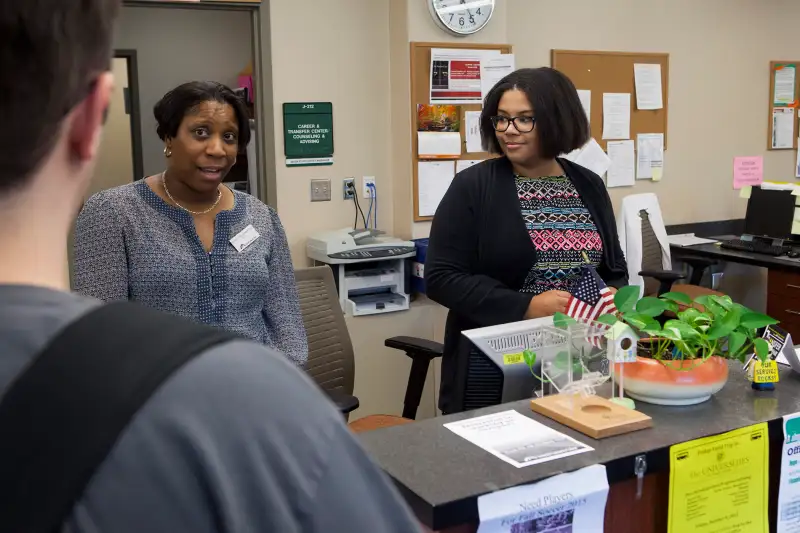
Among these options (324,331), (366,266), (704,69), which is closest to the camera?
(324,331)

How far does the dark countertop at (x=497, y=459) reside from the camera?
123cm

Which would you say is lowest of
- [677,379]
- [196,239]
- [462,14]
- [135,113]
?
[677,379]

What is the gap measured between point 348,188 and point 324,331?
1303 millimetres

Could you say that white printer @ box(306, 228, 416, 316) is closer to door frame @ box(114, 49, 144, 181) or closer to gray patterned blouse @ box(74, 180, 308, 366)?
gray patterned blouse @ box(74, 180, 308, 366)

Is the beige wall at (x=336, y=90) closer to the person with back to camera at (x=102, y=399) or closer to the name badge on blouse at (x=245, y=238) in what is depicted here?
the name badge on blouse at (x=245, y=238)

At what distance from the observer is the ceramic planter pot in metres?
1.59

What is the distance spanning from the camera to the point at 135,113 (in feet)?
17.4

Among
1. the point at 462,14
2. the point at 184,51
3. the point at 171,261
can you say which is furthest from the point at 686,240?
the point at 171,261

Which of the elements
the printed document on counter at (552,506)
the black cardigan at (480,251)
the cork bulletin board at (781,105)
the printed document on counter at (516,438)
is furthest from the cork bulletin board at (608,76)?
the printed document on counter at (552,506)

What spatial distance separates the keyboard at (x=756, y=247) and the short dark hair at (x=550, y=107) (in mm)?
2271

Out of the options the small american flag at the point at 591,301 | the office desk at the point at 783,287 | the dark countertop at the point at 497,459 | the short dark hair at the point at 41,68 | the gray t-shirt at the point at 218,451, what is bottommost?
the office desk at the point at 783,287

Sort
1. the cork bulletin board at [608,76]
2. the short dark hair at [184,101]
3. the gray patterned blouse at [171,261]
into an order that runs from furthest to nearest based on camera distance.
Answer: the cork bulletin board at [608,76] < the short dark hair at [184,101] < the gray patterned blouse at [171,261]

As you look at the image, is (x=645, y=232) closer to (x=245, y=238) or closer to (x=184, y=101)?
(x=245, y=238)

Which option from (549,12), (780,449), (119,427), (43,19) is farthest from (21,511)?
(549,12)
